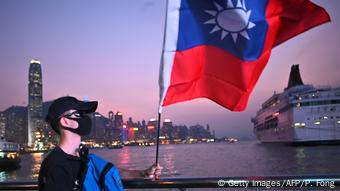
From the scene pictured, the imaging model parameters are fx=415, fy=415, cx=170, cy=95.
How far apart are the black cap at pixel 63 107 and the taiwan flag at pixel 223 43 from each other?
1.19 m

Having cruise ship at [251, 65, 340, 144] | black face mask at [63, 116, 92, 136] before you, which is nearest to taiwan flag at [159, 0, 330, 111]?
black face mask at [63, 116, 92, 136]

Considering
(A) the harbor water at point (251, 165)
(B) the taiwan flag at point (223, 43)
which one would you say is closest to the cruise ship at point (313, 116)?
(A) the harbor water at point (251, 165)

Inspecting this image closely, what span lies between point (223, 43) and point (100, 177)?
203 centimetres

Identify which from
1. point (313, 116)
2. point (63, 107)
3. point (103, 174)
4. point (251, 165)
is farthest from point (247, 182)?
point (313, 116)

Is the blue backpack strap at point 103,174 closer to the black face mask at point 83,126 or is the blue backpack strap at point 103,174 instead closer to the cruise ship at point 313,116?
the black face mask at point 83,126

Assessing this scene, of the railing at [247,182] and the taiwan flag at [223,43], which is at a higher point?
the taiwan flag at [223,43]

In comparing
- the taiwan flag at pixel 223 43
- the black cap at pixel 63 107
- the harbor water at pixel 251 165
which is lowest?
the harbor water at pixel 251 165

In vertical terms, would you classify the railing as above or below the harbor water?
above

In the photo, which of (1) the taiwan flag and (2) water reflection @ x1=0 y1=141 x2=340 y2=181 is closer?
(1) the taiwan flag

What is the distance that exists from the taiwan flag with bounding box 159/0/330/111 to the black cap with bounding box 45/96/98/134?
3.90 feet

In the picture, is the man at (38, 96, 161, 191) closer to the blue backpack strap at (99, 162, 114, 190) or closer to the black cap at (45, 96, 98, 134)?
the black cap at (45, 96, 98, 134)

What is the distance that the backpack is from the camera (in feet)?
8.84

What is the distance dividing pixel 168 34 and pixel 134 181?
4.66ft

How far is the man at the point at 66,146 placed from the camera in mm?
2574
